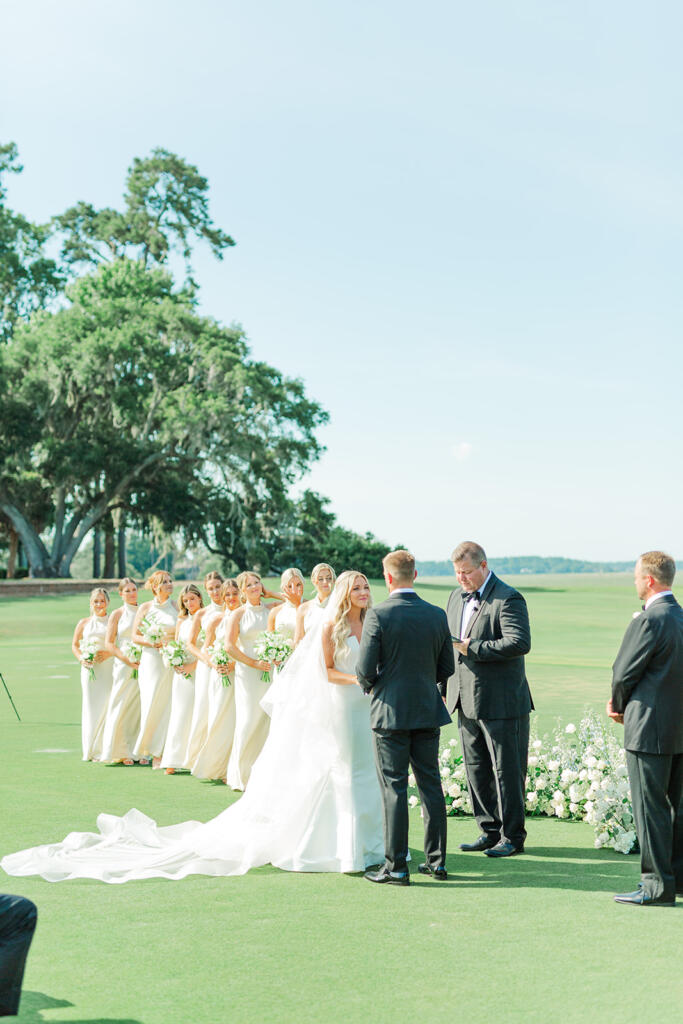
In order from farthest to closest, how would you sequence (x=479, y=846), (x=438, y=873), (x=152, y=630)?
1. (x=152, y=630)
2. (x=479, y=846)
3. (x=438, y=873)

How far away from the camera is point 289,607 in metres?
10.4

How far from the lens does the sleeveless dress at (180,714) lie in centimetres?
1143

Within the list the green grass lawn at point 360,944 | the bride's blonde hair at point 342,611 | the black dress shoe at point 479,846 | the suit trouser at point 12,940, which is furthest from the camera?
the black dress shoe at point 479,846

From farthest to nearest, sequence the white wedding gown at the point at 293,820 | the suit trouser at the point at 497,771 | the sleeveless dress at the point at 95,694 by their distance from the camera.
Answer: the sleeveless dress at the point at 95,694 < the suit trouser at the point at 497,771 < the white wedding gown at the point at 293,820

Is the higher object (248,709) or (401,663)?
(401,663)

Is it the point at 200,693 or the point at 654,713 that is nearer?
the point at 654,713

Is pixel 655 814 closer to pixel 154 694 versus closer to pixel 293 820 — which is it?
pixel 293 820

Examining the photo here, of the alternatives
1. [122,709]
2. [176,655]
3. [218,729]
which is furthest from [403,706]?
[122,709]

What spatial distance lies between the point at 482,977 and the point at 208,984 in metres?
1.23

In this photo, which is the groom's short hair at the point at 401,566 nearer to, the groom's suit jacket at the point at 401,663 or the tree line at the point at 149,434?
the groom's suit jacket at the point at 401,663

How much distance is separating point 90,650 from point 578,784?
18.7ft

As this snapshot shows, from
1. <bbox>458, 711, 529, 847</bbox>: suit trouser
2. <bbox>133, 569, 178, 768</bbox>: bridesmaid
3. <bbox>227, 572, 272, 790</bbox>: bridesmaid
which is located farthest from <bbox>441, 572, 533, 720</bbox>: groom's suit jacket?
<bbox>133, 569, 178, 768</bbox>: bridesmaid

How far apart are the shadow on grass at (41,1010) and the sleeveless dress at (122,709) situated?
713 cm

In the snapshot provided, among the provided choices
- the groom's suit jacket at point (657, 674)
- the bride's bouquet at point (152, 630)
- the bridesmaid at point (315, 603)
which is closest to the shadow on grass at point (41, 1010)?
the groom's suit jacket at point (657, 674)
